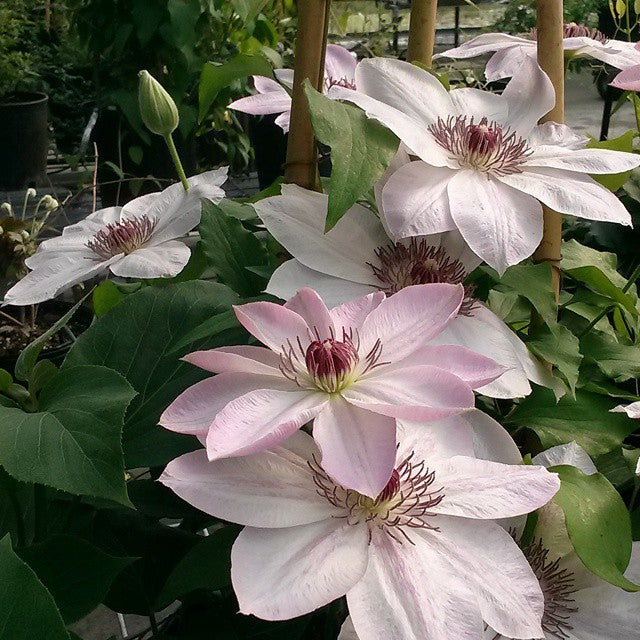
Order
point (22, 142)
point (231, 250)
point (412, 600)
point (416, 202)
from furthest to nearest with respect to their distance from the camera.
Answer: point (22, 142) → point (231, 250) → point (416, 202) → point (412, 600)

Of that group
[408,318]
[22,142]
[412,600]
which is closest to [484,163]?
[408,318]

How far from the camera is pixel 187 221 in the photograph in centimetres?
52

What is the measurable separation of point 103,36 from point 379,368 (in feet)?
7.41

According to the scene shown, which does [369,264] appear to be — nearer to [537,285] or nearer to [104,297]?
[537,285]

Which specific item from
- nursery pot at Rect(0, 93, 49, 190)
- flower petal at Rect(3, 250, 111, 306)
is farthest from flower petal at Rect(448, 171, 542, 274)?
nursery pot at Rect(0, 93, 49, 190)

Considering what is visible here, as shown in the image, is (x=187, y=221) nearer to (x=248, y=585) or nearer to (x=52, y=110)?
(x=248, y=585)

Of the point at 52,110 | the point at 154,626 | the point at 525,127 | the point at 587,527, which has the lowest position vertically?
the point at 52,110

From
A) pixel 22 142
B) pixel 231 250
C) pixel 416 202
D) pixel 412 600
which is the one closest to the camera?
pixel 412 600

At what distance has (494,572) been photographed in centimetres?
30

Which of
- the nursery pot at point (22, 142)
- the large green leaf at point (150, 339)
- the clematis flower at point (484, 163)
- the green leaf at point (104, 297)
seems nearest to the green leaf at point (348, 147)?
the clematis flower at point (484, 163)

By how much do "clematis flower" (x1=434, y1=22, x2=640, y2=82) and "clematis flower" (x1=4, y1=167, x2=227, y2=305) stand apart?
181 mm

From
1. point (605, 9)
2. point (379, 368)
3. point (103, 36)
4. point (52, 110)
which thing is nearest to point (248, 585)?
point (379, 368)

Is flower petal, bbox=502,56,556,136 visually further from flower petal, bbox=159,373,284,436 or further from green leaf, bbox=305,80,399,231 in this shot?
flower petal, bbox=159,373,284,436

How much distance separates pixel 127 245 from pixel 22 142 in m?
2.40
